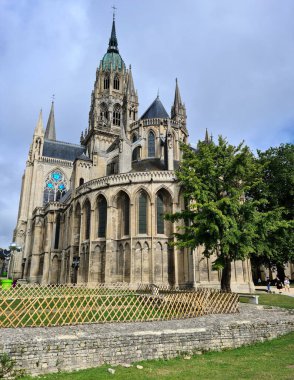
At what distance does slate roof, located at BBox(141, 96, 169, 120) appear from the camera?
44438 millimetres

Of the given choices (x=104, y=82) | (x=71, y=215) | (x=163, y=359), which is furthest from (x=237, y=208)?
(x=104, y=82)

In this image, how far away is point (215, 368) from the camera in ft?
26.7

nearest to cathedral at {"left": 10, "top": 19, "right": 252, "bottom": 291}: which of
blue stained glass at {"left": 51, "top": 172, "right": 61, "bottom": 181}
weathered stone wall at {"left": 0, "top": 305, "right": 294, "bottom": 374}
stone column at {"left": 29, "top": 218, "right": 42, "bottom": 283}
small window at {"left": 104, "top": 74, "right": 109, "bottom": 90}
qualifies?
blue stained glass at {"left": 51, "top": 172, "right": 61, "bottom": 181}

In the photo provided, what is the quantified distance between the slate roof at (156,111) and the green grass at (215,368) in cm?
3776

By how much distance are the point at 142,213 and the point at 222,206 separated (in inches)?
509

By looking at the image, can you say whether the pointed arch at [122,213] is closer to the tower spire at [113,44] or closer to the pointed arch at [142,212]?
the pointed arch at [142,212]

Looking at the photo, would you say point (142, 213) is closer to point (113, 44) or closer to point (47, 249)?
point (47, 249)

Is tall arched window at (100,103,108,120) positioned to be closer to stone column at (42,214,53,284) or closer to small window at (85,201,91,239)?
stone column at (42,214,53,284)

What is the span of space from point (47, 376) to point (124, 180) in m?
24.3

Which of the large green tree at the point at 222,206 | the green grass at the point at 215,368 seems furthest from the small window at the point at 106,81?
the green grass at the point at 215,368

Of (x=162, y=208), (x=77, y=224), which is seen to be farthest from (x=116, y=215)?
(x=77, y=224)

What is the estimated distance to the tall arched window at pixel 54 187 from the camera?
185 feet

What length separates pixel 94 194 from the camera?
108ft

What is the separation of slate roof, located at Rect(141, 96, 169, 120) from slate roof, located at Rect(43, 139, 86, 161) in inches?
833
